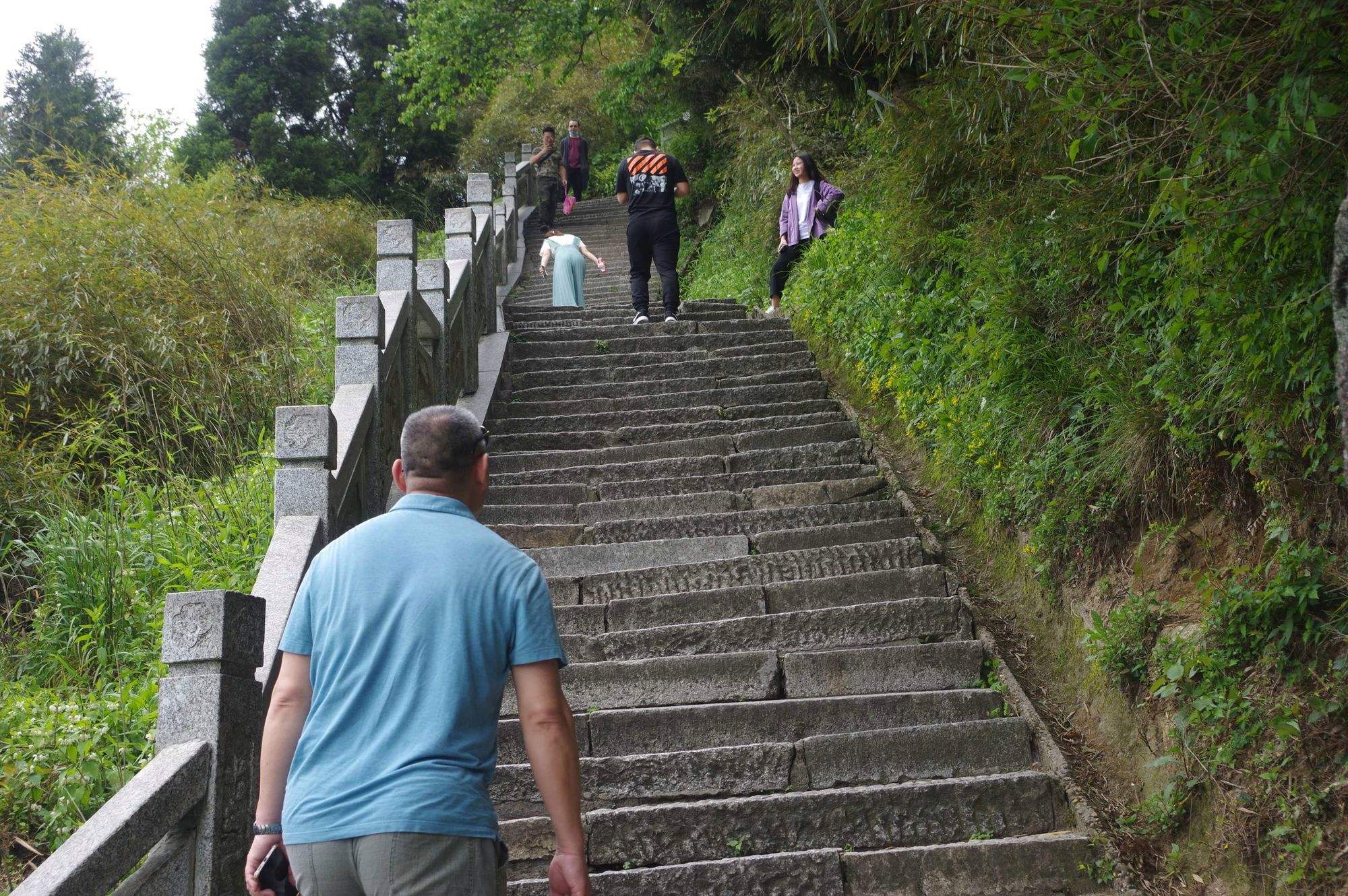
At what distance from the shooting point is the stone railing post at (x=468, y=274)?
28.4ft

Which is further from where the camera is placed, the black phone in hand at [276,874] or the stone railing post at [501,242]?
the stone railing post at [501,242]

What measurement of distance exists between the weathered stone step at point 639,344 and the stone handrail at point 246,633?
7.60ft

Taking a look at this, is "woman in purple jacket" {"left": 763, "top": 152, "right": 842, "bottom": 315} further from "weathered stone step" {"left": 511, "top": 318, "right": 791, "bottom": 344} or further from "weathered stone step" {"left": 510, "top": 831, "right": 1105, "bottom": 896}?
"weathered stone step" {"left": 510, "top": 831, "right": 1105, "bottom": 896}

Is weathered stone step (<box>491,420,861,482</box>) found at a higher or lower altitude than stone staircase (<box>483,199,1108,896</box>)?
higher

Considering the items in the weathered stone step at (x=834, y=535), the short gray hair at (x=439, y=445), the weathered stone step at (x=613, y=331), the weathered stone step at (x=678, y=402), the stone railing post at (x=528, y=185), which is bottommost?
the weathered stone step at (x=834, y=535)

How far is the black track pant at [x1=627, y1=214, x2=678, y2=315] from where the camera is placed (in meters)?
9.88

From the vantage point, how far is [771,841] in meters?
4.27

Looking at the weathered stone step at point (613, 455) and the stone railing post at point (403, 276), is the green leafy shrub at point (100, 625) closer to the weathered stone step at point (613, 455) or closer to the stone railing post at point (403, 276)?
the stone railing post at point (403, 276)

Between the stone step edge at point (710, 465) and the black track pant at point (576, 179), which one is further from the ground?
the black track pant at point (576, 179)

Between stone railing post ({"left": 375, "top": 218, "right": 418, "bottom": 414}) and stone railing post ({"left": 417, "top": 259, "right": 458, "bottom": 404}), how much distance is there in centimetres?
71

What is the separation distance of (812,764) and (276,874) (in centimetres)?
268

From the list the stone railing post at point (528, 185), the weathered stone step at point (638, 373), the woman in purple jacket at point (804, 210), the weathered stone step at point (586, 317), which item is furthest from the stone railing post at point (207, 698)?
the stone railing post at point (528, 185)

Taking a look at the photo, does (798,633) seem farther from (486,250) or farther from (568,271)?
(568,271)

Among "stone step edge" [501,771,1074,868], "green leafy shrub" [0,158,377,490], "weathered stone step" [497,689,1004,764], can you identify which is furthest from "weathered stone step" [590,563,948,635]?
"green leafy shrub" [0,158,377,490]
